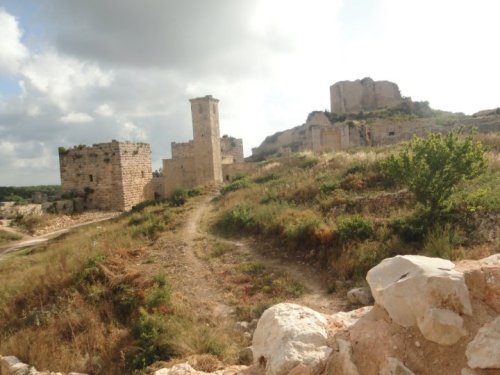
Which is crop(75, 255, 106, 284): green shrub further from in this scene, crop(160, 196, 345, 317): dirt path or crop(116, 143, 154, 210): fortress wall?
crop(116, 143, 154, 210): fortress wall

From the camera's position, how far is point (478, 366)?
Result: 2.21 meters

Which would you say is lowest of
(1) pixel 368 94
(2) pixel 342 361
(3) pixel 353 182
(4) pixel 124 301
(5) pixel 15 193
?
(4) pixel 124 301

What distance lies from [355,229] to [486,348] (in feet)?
19.2

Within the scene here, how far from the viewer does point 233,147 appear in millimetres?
30469

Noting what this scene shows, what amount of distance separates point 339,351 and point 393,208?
7.08 meters

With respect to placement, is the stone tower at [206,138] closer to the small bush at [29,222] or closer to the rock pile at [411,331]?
the small bush at [29,222]

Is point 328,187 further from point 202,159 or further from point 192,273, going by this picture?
point 202,159

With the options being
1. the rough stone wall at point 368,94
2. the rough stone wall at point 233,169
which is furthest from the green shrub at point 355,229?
the rough stone wall at point 368,94

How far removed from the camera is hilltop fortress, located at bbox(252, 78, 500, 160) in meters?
26.9

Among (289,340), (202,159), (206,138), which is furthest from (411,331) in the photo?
(202,159)

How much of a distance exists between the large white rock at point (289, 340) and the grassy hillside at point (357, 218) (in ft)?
12.6

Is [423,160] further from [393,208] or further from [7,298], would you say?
[7,298]

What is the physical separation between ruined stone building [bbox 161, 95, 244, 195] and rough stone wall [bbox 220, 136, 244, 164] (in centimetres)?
491

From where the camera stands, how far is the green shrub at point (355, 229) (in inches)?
310
